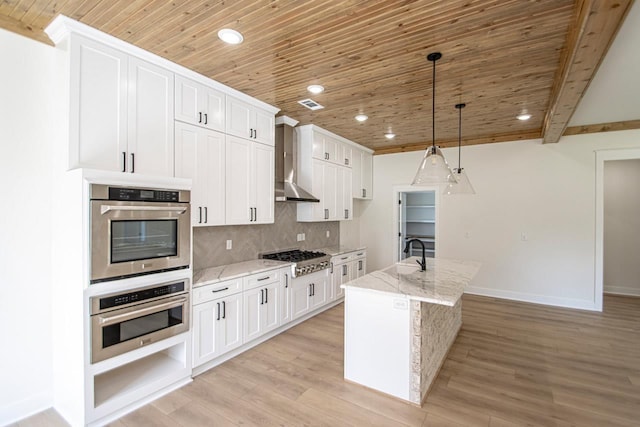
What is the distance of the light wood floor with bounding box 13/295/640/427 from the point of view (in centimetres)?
232

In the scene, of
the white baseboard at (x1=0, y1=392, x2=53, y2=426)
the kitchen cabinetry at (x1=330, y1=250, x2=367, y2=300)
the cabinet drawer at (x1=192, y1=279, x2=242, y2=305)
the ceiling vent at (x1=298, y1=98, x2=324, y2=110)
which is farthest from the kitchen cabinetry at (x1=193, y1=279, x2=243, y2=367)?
the ceiling vent at (x1=298, y1=98, x2=324, y2=110)

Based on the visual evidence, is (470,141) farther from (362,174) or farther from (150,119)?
(150,119)

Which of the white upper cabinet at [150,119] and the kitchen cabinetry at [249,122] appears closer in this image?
the white upper cabinet at [150,119]

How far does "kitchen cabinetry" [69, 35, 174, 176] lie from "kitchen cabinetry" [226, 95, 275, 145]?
702 millimetres

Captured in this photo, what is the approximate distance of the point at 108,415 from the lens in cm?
226

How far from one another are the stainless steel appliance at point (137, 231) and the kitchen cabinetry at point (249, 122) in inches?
46.4

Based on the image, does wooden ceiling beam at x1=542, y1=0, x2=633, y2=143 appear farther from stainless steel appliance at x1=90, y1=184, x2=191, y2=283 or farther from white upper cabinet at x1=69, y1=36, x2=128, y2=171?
white upper cabinet at x1=69, y1=36, x2=128, y2=171

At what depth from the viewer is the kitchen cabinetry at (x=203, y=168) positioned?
2982mm

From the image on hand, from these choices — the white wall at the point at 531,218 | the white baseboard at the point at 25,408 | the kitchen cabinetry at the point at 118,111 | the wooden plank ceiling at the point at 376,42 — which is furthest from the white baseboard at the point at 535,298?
the white baseboard at the point at 25,408

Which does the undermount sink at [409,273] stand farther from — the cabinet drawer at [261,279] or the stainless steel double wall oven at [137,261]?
the stainless steel double wall oven at [137,261]

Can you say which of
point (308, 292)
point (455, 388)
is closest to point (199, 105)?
point (308, 292)

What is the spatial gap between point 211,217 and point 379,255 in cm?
426

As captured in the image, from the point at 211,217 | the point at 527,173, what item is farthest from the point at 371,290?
the point at 527,173

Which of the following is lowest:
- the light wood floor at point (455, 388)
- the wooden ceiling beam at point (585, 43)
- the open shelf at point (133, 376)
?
the light wood floor at point (455, 388)
